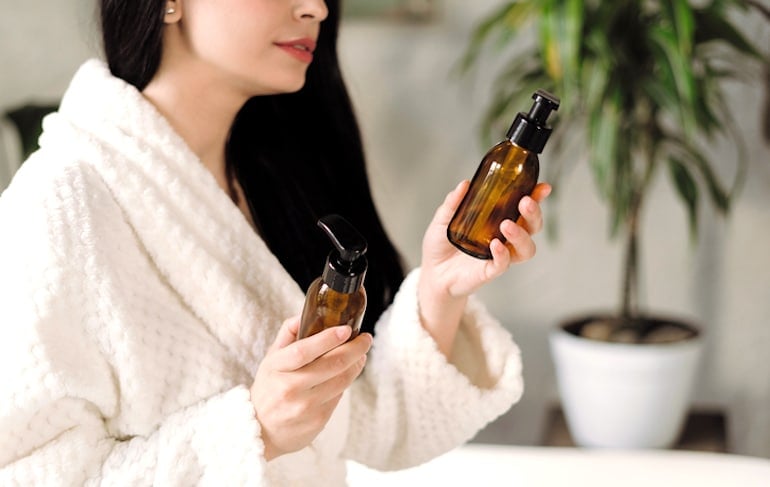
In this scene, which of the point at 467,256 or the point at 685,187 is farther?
the point at 685,187

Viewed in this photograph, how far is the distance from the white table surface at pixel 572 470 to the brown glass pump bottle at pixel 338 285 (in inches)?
21.2

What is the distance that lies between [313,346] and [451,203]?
0.23 m

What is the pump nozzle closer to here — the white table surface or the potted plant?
the white table surface

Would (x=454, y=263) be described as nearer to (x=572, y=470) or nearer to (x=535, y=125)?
(x=535, y=125)

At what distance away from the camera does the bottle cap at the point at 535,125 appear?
2.32 feet

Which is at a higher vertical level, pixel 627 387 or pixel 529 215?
pixel 529 215

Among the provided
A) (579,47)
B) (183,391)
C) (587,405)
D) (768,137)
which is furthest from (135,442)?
(768,137)

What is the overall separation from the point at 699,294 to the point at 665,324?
254mm

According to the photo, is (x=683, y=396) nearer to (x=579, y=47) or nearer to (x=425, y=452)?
(x=579, y=47)

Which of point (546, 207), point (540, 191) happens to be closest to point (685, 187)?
point (546, 207)

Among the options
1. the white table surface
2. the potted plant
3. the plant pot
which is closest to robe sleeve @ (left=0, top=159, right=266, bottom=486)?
the white table surface

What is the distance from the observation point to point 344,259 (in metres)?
0.65

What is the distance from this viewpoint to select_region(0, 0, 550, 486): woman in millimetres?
702

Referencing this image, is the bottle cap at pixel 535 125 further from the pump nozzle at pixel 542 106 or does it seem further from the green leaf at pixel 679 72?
the green leaf at pixel 679 72
